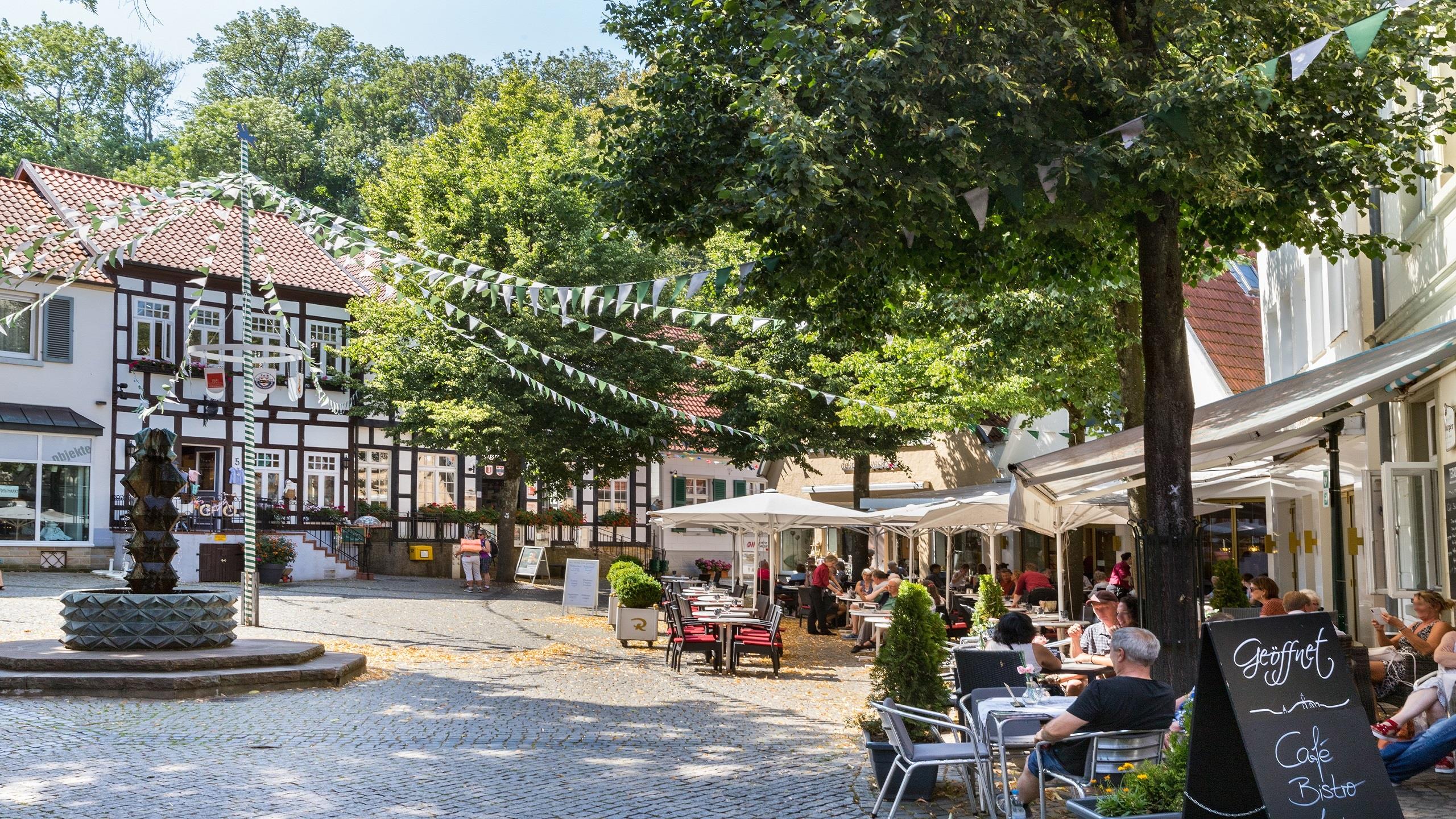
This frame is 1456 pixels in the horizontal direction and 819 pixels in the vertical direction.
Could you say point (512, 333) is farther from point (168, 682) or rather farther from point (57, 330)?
point (168, 682)

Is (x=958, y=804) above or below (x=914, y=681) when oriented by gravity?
below

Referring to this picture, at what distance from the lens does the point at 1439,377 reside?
38.5 feet

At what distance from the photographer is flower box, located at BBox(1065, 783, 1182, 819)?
192 inches

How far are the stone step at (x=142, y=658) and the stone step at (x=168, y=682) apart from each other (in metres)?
0.06

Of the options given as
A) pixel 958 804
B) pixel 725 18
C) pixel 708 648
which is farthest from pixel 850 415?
pixel 958 804

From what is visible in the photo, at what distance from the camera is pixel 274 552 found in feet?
96.7

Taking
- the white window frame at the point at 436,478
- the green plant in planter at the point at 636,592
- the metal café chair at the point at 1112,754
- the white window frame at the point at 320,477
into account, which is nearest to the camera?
the metal café chair at the point at 1112,754

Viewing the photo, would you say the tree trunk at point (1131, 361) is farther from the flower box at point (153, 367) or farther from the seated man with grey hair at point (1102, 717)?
the flower box at point (153, 367)

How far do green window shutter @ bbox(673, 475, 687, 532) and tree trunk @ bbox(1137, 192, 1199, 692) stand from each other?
121 ft

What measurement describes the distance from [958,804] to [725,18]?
224 inches

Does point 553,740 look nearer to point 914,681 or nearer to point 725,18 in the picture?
point 914,681

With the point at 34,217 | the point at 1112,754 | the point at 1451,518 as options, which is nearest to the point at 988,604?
the point at 1451,518

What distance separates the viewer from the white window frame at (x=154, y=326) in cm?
3275

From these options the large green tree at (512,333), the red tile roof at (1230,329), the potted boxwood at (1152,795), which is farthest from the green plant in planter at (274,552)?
the potted boxwood at (1152,795)
